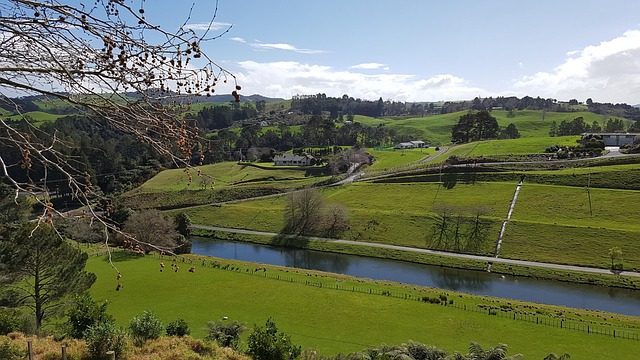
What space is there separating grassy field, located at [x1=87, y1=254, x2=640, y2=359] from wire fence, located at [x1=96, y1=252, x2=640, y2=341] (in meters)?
0.18

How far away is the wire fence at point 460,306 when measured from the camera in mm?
27969

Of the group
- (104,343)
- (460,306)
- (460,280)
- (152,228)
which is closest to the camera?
(104,343)

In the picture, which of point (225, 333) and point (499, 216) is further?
point (499, 216)

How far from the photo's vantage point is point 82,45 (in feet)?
14.4

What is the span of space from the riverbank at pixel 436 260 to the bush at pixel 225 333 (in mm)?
30162

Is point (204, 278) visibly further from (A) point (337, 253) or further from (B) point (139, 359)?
(B) point (139, 359)

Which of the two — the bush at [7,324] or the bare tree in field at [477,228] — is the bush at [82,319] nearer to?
the bush at [7,324]

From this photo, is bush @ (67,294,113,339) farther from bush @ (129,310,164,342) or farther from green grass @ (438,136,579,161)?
green grass @ (438,136,579,161)

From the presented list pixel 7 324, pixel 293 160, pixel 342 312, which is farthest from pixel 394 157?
pixel 7 324

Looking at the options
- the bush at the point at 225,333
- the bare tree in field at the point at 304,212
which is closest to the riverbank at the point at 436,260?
the bare tree in field at the point at 304,212

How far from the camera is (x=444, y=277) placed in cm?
4359

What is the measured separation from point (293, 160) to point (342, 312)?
2646 inches

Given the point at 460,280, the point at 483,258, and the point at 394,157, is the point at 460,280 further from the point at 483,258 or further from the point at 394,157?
the point at 394,157

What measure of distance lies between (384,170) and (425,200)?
65.5 feet
